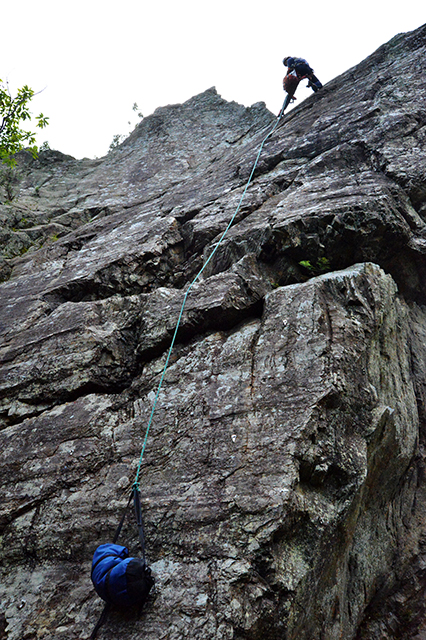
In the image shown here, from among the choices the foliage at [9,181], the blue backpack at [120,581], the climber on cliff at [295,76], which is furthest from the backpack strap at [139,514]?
the foliage at [9,181]

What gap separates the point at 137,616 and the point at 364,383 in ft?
12.6

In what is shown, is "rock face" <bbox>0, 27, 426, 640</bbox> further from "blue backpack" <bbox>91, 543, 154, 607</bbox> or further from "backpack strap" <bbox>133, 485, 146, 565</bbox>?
"blue backpack" <bbox>91, 543, 154, 607</bbox>

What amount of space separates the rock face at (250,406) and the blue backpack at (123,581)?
0.32m

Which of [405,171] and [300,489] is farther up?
[405,171]

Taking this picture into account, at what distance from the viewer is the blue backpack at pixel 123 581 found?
4.14 metres

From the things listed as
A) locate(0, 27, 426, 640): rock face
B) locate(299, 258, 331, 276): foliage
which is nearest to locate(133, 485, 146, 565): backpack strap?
locate(0, 27, 426, 640): rock face

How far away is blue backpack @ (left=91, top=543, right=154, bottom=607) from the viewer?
414 centimetres

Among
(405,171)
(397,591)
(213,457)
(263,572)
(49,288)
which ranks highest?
(49,288)

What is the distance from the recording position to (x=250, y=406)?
5621 millimetres

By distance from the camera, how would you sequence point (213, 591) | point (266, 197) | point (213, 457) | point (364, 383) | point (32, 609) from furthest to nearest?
1. point (266, 197)
2. point (364, 383)
3. point (213, 457)
4. point (32, 609)
5. point (213, 591)

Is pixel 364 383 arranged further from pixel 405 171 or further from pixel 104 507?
pixel 405 171

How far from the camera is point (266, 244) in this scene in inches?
309

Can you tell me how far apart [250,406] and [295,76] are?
1225 centimetres

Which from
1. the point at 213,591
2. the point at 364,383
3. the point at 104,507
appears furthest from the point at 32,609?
the point at 364,383
